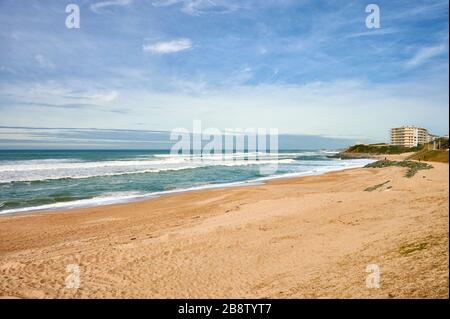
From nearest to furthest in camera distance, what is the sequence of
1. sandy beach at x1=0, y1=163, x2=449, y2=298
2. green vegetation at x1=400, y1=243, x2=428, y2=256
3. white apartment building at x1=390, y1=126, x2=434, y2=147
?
1. sandy beach at x1=0, y1=163, x2=449, y2=298
2. green vegetation at x1=400, y1=243, x2=428, y2=256
3. white apartment building at x1=390, y1=126, x2=434, y2=147

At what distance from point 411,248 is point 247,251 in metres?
3.87

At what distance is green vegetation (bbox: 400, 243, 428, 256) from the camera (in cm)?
645

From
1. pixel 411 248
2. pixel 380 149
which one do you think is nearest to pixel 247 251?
pixel 411 248

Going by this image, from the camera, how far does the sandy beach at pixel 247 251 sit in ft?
19.9

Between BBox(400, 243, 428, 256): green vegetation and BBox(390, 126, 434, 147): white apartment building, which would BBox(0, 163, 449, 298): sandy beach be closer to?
BBox(400, 243, 428, 256): green vegetation

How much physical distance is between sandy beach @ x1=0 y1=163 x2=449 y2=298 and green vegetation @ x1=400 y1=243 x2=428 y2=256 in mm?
22

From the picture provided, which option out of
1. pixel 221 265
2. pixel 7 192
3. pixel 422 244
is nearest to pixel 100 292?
pixel 221 265

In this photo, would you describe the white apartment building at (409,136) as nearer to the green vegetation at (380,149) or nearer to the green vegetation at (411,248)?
the green vegetation at (380,149)

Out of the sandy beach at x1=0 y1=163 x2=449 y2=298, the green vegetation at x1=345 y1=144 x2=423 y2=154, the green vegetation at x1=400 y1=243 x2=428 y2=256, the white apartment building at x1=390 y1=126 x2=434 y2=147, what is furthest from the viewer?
the white apartment building at x1=390 y1=126 x2=434 y2=147

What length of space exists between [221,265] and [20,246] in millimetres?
6976

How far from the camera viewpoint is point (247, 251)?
8.62 metres

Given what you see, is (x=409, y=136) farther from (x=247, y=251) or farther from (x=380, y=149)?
(x=247, y=251)

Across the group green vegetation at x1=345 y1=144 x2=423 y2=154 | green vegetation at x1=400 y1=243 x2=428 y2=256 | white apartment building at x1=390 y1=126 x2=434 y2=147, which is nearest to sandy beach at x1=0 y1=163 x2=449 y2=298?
green vegetation at x1=400 y1=243 x2=428 y2=256
